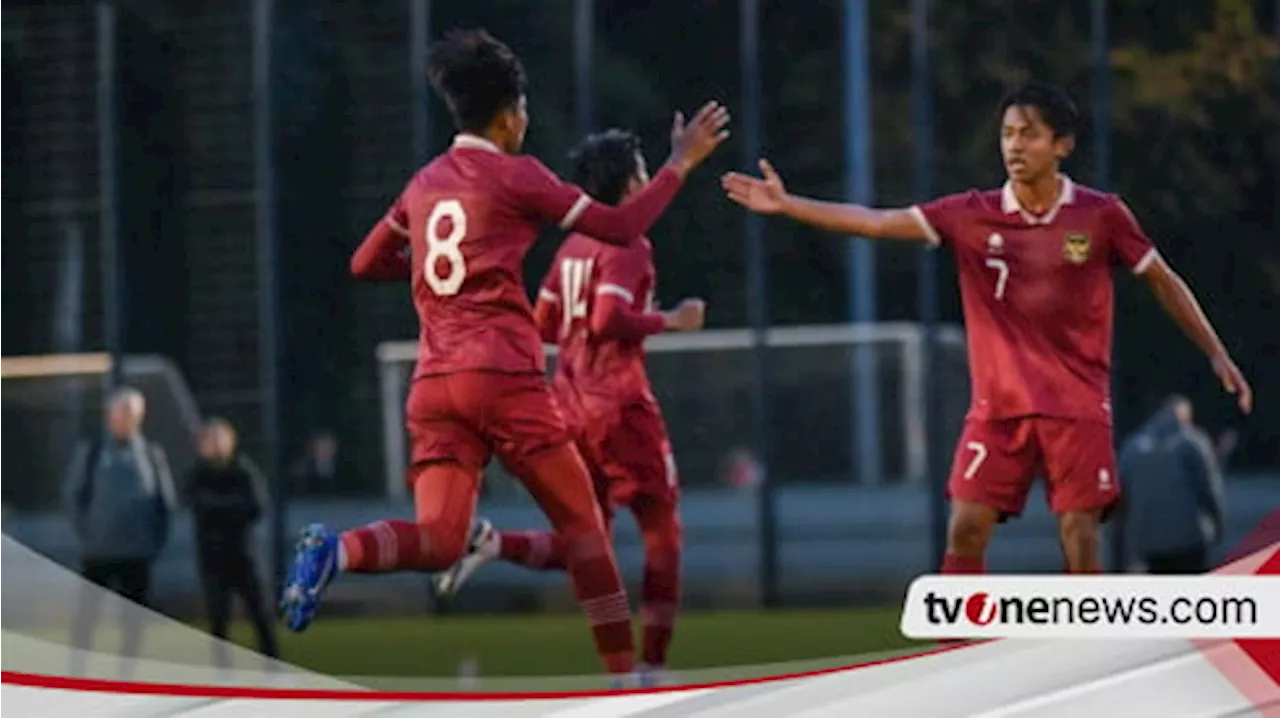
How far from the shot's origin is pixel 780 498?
6285 millimetres

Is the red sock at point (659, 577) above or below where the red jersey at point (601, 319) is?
below

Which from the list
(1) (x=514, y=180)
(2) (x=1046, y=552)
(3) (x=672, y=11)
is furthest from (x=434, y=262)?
(2) (x=1046, y=552)

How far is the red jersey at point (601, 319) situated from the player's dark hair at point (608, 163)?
0.10 metres

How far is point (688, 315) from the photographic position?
591 centimetres

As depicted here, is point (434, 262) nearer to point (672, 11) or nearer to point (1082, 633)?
point (672, 11)

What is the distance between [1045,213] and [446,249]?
A: 3.42 feet

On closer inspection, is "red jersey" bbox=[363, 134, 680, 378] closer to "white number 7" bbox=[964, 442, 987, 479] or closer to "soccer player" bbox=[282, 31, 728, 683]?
"soccer player" bbox=[282, 31, 728, 683]

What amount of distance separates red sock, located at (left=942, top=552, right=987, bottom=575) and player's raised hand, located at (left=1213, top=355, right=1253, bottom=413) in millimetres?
480

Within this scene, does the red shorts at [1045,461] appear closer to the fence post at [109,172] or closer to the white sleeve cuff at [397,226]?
the white sleeve cuff at [397,226]

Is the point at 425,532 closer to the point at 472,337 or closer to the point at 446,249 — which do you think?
the point at 472,337

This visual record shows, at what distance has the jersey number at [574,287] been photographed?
237 inches

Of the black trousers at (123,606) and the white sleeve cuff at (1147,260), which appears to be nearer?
the white sleeve cuff at (1147,260)

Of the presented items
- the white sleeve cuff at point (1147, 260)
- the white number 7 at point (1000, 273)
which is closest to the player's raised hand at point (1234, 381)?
the white sleeve cuff at point (1147, 260)

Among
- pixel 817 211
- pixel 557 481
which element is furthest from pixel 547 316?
pixel 817 211
